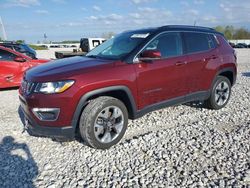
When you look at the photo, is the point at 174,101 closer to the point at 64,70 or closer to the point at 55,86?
the point at 64,70

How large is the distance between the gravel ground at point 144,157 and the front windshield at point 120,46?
1.43 metres

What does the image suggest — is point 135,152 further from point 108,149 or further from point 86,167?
point 86,167

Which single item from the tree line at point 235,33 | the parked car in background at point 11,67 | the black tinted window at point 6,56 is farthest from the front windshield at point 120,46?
the tree line at point 235,33

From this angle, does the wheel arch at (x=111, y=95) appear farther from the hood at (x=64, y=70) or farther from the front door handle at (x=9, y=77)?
the front door handle at (x=9, y=77)

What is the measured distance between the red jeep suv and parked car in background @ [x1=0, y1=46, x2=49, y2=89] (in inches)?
164

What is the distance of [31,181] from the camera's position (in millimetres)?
2934

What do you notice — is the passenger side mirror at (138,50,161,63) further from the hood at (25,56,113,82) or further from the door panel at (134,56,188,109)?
the hood at (25,56,113,82)

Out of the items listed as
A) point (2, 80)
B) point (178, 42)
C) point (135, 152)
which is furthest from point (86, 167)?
point (2, 80)

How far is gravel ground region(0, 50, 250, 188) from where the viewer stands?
2926mm

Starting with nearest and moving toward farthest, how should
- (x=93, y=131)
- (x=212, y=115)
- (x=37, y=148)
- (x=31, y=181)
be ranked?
1. (x=31, y=181)
2. (x=93, y=131)
3. (x=37, y=148)
4. (x=212, y=115)

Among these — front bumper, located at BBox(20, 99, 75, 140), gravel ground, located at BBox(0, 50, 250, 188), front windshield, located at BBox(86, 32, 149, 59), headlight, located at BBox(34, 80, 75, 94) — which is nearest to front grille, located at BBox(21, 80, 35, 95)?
headlight, located at BBox(34, 80, 75, 94)

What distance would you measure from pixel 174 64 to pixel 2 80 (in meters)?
5.81

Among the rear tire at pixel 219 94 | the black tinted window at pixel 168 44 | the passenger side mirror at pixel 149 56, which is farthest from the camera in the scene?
the rear tire at pixel 219 94

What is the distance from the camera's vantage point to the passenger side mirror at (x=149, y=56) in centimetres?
379
